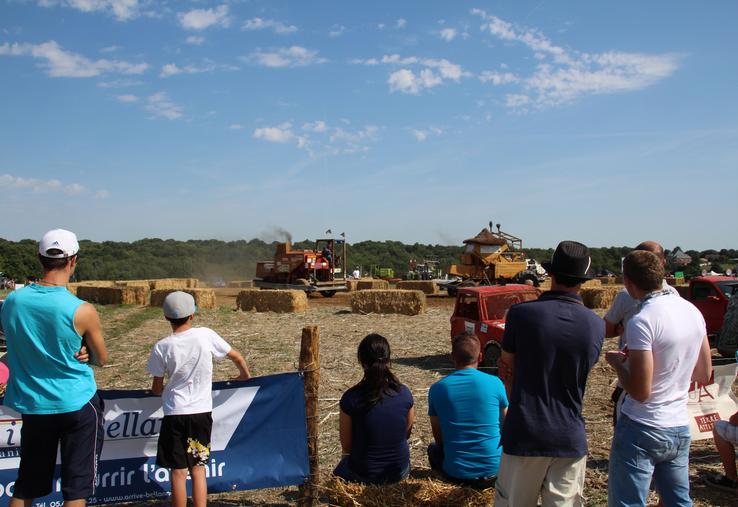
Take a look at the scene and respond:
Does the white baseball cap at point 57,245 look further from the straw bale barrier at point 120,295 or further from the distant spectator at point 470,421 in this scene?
the straw bale barrier at point 120,295

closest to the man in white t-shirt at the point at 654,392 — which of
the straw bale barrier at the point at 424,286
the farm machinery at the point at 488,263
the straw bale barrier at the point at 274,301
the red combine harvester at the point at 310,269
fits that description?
the straw bale barrier at the point at 274,301

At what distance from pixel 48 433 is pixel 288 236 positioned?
2913 cm

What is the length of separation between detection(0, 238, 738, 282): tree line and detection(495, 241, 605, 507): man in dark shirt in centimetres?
3889

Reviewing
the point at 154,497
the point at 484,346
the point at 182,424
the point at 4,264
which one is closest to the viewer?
the point at 182,424

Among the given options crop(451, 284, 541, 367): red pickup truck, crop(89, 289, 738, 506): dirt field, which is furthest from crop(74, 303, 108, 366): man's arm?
crop(451, 284, 541, 367): red pickup truck

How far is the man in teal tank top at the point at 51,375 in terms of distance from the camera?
3.34 meters

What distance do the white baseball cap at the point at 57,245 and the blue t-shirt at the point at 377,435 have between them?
189cm

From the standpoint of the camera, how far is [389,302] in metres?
19.0

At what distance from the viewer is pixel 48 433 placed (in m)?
3.36

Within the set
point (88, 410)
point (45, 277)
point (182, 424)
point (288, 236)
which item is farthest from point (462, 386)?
point (288, 236)

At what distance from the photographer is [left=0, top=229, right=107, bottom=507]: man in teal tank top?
3.34 metres

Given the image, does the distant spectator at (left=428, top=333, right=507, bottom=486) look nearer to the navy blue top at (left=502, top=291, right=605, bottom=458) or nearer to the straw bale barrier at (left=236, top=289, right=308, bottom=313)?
the navy blue top at (left=502, top=291, right=605, bottom=458)

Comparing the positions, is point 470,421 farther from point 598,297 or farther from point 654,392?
point 598,297

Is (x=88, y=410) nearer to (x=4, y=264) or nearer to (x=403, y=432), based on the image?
(x=403, y=432)
